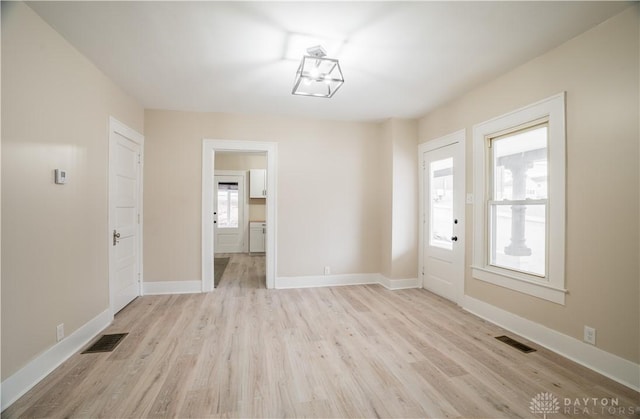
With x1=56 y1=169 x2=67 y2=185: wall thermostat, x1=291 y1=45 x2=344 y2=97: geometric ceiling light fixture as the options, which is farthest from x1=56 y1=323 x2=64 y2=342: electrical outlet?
x1=291 y1=45 x2=344 y2=97: geometric ceiling light fixture

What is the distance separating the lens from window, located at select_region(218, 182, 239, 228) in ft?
23.1

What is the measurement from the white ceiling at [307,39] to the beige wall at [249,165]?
3736mm

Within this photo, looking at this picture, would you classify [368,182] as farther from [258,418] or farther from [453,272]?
[258,418]

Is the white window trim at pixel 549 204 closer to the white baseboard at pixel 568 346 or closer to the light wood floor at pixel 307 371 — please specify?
the white baseboard at pixel 568 346

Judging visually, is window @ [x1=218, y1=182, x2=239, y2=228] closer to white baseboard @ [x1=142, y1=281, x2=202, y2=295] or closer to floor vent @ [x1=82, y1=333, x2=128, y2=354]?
white baseboard @ [x1=142, y1=281, x2=202, y2=295]

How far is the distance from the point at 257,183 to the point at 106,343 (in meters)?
4.90

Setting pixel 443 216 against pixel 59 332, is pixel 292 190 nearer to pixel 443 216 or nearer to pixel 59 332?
pixel 443 216

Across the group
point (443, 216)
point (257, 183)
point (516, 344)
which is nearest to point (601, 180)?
point (516, 344)

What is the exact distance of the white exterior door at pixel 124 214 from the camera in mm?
2941

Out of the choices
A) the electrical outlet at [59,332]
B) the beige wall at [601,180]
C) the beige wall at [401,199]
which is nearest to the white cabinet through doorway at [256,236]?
the beige wall at [401,199]

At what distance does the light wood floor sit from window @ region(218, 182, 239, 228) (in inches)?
157

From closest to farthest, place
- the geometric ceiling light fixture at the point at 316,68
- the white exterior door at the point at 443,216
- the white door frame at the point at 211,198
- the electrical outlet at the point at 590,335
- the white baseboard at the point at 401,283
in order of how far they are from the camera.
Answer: the electrical outlet at the point at 590,335
the geometric ceiling light fixture at the point at 316,68
the white exterior door at the point at 443,216
the white door frame at the point at 211,198
the white baseboard at the point at 401,283

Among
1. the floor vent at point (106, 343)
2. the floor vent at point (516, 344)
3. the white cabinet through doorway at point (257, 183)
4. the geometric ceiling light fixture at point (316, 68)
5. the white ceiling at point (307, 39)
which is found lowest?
the floor vent at point (106, 343)

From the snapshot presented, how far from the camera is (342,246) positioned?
437 centimetres
